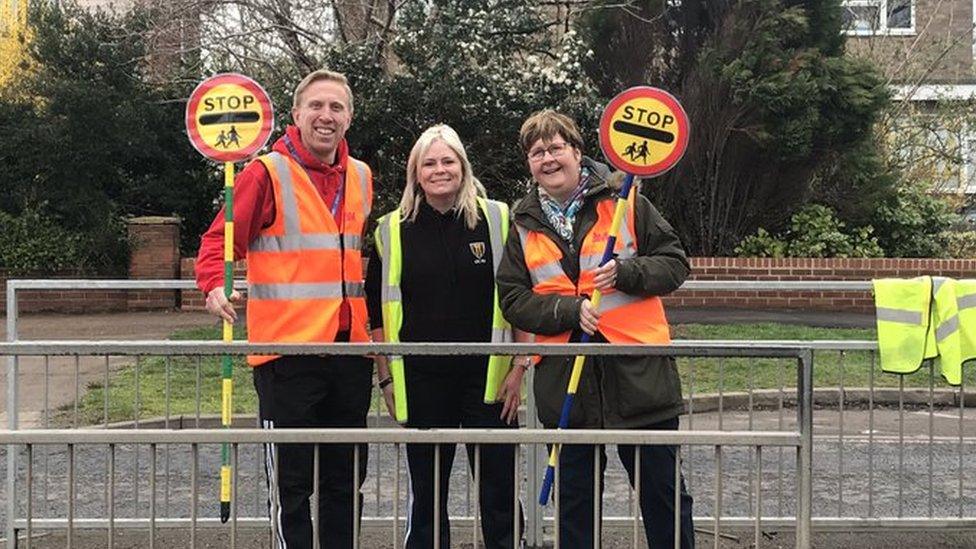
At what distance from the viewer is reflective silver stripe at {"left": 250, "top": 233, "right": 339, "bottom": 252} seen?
3814 mm

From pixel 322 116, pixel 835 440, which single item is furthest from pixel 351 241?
pixel 835 440

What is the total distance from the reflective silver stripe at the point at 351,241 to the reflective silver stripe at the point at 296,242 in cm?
5

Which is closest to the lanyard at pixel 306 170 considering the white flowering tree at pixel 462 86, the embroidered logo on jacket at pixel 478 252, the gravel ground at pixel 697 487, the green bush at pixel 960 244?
the embroidered logo on jacket at pixel 478 252

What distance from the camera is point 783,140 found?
46.0 feet

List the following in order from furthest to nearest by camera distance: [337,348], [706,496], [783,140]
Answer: [783,140], [706,496], [337,348]

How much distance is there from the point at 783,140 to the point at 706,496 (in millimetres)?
9082

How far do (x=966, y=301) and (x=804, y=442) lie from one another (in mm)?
1882

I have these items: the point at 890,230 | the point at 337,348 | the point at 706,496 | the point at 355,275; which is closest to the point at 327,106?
the point at 355,275

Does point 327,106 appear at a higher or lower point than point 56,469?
higher

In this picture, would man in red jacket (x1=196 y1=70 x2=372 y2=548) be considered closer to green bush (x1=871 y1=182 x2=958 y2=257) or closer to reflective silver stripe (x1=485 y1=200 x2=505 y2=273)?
reflective silver stripe (x1=485 y1=200 x2=505 y2=273)

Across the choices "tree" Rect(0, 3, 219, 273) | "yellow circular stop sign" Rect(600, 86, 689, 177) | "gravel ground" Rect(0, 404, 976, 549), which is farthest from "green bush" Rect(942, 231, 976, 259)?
"yellow circular stop sign" Rect(600, 86, 689, 177)

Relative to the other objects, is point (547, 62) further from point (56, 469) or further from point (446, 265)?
point (446, 265)

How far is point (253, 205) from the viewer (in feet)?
12.4

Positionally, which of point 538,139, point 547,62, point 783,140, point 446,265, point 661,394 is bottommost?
point 661,394
